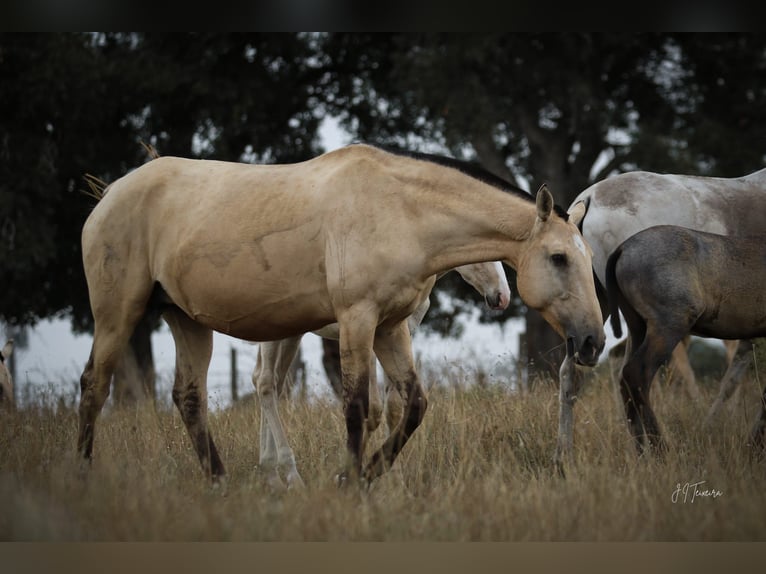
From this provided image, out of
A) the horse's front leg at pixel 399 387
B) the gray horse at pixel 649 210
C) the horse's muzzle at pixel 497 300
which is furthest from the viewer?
the horse's muzzle at pixel 497 300

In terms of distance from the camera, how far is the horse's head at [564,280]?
5.28 meters

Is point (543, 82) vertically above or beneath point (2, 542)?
above

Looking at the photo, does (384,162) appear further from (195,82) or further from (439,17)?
(195,82)

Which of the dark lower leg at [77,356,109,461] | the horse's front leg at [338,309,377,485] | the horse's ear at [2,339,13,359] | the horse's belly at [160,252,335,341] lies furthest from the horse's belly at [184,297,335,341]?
the horse's ear at [2,339,13,359]

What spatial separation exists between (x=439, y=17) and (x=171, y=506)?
10.6 feet

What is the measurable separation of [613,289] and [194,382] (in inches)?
111

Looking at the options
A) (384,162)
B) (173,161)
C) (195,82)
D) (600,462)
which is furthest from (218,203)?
(195,82)

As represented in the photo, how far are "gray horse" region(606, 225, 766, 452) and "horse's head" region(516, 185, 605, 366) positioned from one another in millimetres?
903

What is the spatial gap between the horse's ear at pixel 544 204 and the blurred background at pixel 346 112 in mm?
6981

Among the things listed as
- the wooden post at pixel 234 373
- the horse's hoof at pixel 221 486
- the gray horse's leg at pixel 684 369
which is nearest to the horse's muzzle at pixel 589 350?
the horse's hoof at pixel 221 486

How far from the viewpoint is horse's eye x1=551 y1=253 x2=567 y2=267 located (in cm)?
531

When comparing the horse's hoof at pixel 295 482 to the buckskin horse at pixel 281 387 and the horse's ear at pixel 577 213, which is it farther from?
the horse's ear at pixel 577 213

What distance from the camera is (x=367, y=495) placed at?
5094 millimetres

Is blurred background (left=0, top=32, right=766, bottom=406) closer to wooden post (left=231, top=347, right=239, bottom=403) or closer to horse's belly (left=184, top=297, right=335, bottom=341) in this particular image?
wooden post (left=231, top=347, right=239, bottom=403)
